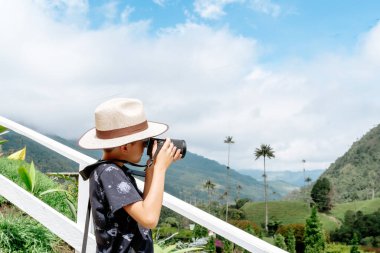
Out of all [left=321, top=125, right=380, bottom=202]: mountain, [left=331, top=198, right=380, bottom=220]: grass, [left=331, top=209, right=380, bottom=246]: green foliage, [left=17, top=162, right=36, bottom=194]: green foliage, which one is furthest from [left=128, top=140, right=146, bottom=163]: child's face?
[left=321, top=125, right=380, bottom=202]: mountain

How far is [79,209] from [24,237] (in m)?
0.57

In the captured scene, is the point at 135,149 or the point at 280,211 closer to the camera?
the point at 135,149

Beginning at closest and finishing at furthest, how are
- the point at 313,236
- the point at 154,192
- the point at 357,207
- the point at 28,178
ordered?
the point at 154,192 < the point at 28,178 < the point at 313,236 < the point at 357,207

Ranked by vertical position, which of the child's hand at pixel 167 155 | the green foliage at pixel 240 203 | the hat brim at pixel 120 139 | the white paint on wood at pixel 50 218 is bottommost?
the white paint on wood at pixel 50 218

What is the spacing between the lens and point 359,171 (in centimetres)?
12344

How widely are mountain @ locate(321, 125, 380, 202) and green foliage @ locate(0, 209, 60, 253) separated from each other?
4390 inches

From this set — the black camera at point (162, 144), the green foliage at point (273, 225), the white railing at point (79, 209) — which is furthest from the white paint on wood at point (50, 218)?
the green foliage at point (273, 225)

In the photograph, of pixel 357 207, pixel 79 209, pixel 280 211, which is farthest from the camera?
pixel 357 207

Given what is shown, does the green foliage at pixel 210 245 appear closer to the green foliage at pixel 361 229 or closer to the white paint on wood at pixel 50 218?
the white paint on wood at pixel 50 218

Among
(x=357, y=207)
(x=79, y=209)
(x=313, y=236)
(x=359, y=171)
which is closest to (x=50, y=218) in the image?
(x=79, y=209)

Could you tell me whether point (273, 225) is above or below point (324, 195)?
below

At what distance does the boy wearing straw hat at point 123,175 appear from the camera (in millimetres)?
1805

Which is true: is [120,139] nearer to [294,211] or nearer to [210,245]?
[210,245]

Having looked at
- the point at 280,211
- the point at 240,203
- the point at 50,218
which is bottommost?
the point at 50,218
